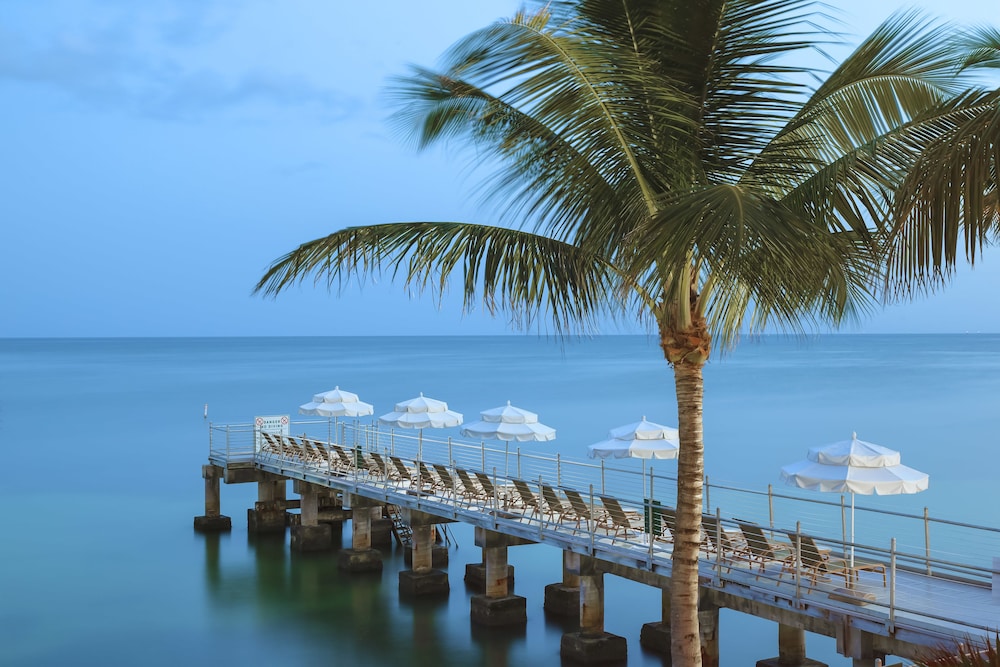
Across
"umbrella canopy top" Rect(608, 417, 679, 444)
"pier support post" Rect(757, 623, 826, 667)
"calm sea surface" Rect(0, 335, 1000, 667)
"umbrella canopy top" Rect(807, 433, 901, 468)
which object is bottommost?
"calm sea surface" Rect(0, 335, 1000, 667)

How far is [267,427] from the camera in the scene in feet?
95.1

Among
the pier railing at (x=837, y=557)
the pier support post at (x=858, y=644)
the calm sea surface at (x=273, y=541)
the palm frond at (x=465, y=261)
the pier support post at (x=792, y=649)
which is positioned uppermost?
the palm frond at (x=465, y=261)

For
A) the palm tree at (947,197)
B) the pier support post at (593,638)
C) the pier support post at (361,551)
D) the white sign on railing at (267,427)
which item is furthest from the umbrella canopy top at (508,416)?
the palm tree at (947,197)

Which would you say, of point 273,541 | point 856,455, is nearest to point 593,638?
point 856,455

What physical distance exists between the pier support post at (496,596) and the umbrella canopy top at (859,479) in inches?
230

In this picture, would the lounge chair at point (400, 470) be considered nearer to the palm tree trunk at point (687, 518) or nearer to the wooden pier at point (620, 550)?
the wooden pier at point (620, 550)

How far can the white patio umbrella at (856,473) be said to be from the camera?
13961 millimetres

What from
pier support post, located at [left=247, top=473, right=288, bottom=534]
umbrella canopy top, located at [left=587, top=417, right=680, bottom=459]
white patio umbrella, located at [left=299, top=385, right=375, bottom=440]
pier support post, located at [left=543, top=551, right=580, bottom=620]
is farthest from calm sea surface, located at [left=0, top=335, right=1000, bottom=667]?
white patio umbrella, located at [left=299, top=385, right=375, bottom=440]

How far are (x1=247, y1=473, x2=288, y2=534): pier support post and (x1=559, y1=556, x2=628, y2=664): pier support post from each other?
13677mm

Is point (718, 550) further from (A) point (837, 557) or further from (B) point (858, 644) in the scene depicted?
(A) point (837, 557)

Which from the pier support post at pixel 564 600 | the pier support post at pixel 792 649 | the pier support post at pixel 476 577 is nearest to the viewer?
the pier support post at pixel 792 649

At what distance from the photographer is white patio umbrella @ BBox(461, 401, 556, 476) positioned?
76.2 ft

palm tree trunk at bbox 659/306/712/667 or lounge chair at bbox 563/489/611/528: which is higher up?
palm tree trunk at bbox 659/306/712/667

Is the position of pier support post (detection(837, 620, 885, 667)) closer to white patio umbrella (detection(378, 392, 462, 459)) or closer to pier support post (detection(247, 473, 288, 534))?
white patio umbrella (detection(378, 392, 462, 459))
